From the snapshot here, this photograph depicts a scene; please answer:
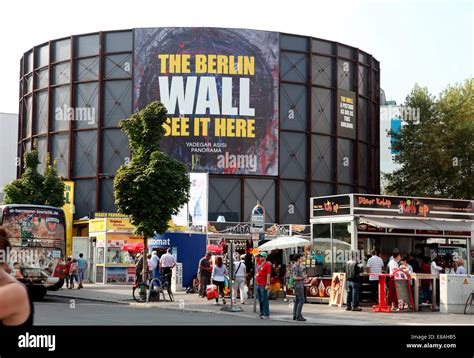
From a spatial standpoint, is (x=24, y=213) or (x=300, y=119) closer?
(x=24, y=213)

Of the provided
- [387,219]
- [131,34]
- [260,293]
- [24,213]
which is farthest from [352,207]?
[131,34]

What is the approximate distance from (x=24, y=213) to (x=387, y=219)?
1362 cm

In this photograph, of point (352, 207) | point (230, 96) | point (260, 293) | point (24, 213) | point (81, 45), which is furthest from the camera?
point (81, 45)

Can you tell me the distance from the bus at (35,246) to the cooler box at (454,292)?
14.4 m

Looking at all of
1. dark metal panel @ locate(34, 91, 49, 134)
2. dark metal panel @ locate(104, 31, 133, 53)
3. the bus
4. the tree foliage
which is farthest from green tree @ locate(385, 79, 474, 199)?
the bus

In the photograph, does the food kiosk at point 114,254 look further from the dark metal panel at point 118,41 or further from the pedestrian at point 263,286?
the pedestrian at point 263,286

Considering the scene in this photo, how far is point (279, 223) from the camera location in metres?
58.6

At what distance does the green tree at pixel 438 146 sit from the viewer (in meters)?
58.6

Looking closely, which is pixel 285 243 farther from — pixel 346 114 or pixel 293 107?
pixel 346 114

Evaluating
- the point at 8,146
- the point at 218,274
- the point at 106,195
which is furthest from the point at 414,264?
the point at 8,146

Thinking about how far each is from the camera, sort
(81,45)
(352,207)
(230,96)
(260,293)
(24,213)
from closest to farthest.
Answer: (260,293), (352,207), (24,213), (230,96), (81,45)

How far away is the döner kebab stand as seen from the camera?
1122 inches

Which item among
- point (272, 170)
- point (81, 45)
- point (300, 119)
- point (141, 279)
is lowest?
point (141, 279)

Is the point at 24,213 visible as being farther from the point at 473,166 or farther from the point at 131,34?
the point at 473,166
